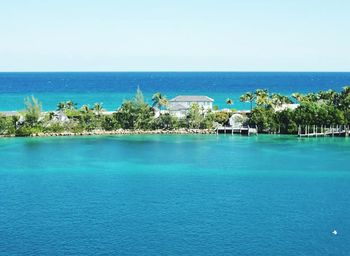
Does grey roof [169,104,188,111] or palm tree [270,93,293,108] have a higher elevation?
palm tree [270,93,293,108]

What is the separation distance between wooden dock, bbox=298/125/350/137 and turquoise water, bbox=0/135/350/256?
9.45m

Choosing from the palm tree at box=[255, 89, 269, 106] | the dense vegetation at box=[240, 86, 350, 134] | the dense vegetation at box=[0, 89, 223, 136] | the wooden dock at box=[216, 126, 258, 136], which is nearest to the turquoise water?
the dense vegetation at box=[240, 86, 350, 134]

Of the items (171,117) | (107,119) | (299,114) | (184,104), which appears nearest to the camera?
(299,114)

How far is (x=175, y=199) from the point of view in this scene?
5219cm

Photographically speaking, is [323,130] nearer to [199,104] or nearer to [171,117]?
[199,104]


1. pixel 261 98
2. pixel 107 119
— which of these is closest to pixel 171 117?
pixel 107 119

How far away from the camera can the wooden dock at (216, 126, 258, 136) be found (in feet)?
315

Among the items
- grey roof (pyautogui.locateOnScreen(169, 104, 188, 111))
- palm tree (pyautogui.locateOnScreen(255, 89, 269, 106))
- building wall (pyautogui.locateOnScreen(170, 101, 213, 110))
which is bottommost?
grey roof (pyautogui.locateOnScreen(169, 104, 188, 111))

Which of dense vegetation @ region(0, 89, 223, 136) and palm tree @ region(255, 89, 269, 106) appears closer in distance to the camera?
dense vegetation @ region(0, 89, 223, 136)

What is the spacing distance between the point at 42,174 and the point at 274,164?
1138 inches

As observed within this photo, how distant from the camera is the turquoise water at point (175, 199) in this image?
4088 centimetres

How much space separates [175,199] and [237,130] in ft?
156

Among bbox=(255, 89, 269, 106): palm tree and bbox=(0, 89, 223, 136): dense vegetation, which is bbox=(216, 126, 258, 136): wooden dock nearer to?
bbox=(0, 89, 223, 136): dense vegetation

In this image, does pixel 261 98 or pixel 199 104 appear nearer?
pixel 261 98
